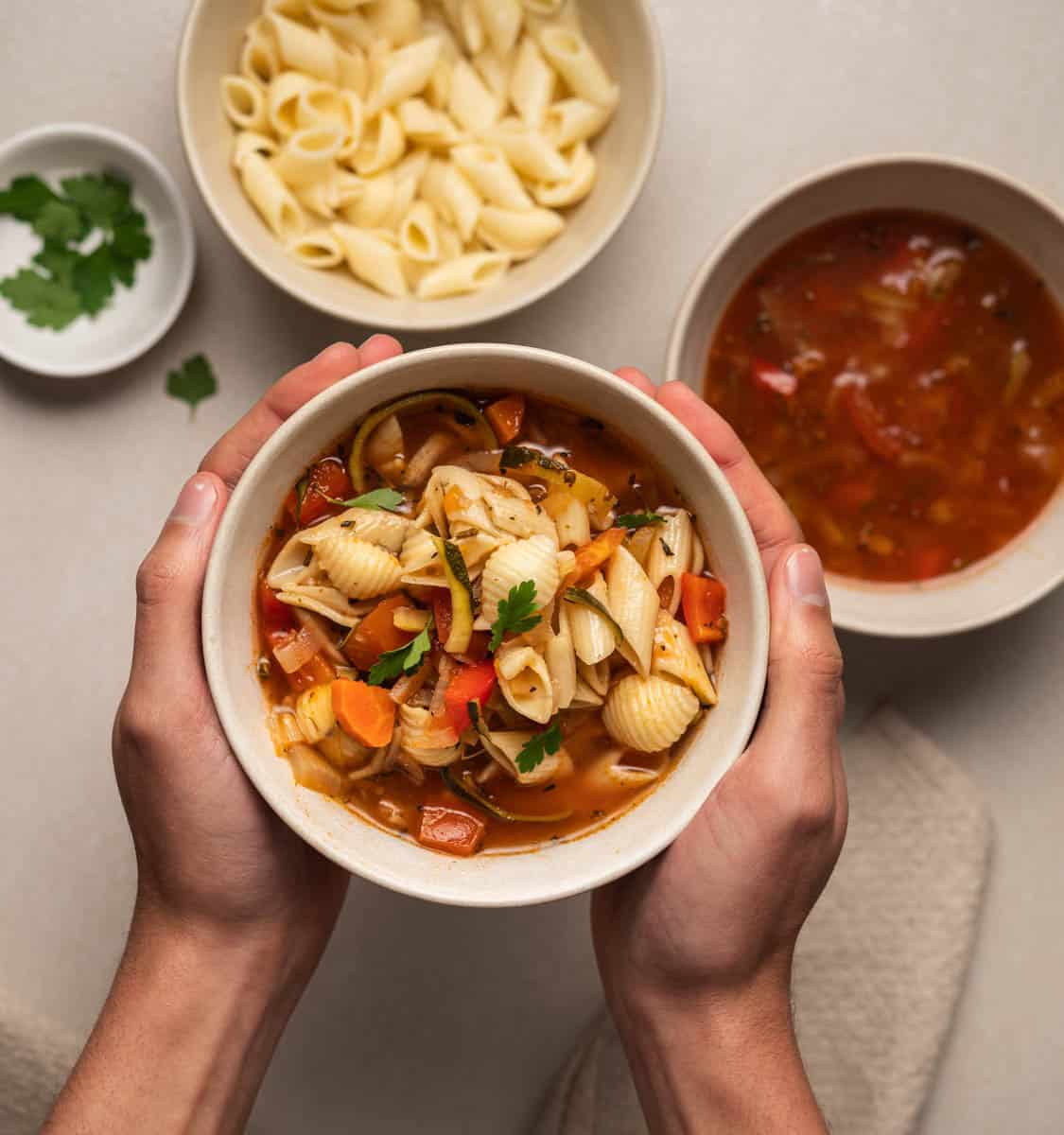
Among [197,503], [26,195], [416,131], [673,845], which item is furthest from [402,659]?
[26,195]

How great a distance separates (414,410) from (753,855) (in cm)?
96

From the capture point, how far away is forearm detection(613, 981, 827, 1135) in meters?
2.23

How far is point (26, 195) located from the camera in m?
2.86

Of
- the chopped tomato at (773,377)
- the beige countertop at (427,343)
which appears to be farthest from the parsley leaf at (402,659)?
the chopped tomato at (773,377)

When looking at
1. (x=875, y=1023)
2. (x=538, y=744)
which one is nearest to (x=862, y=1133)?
(x=875, y=1023)

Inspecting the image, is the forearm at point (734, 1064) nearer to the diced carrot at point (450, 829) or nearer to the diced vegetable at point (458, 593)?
the diced carrot at point (450, 829)

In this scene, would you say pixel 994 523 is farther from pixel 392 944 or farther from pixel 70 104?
pixel 70 104

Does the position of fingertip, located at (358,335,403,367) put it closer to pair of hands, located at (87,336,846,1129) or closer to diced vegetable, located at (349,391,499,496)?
pair of hands, located at (87,336,846,1129)

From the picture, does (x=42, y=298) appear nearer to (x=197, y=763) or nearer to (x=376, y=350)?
(x=376, y=350)

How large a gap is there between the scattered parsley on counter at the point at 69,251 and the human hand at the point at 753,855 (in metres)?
1.36

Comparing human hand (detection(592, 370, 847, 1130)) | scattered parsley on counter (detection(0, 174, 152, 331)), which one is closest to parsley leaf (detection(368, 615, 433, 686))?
human hand (detection(592, 370, 847, 1130))

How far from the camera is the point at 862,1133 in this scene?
9.57 feet

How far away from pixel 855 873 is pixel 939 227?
1.59 m

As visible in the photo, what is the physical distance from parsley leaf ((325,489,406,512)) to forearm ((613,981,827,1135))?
1.07 m
